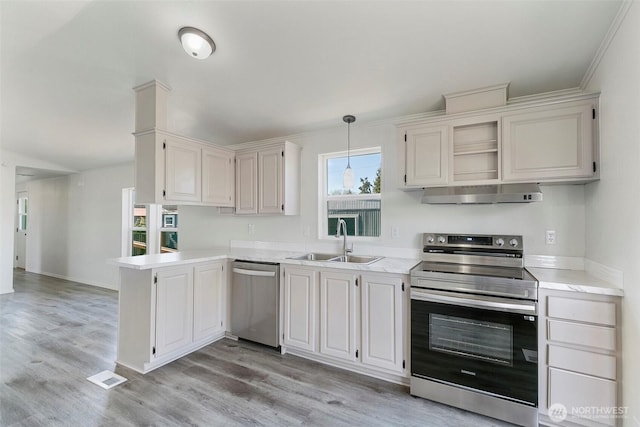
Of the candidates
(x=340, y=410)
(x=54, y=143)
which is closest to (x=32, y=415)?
(x=340, y=410)

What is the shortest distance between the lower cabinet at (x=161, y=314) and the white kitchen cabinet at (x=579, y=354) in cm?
279

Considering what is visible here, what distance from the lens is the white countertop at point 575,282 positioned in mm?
1681

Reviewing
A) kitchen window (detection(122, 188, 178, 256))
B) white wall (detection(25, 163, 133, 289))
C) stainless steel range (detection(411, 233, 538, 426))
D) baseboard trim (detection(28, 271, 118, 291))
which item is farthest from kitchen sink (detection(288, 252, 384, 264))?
baseboard trim (detection(28, 271, 118, 291))

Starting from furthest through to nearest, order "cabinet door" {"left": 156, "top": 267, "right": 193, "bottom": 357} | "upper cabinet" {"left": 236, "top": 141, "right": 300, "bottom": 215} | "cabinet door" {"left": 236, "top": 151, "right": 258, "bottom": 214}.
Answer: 1. "cabinet door" {"left": 236, "top": 151, "right": 258, "bottom": 214}
2. "upper cabinet" {"left": 236, "top": 141, "right": 300, "bottom": 215}
3. "cabinet door" {"left": 156, "top": 267, "right": 193, "bottom": 357}

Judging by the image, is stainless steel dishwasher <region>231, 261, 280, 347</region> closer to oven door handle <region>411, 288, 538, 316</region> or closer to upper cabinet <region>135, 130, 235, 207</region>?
upper cabinet <region>135, 130, 235, 207</region>

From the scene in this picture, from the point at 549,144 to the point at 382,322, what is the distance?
1.80 meters

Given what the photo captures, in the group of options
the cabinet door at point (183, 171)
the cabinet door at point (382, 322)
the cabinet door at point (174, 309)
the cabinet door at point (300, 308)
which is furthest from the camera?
the cabinet door at point (183, 171)

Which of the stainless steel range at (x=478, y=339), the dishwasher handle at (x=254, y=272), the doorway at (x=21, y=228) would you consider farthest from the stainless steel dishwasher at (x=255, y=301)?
the doorway at (x=21, y=228)

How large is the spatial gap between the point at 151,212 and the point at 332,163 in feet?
11.9

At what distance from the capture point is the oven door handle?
6.08 ft

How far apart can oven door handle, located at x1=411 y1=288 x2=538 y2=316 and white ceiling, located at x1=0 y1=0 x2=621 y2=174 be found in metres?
1.65

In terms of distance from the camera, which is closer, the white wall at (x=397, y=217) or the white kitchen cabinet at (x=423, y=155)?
the white wall at (x=397, y=217)

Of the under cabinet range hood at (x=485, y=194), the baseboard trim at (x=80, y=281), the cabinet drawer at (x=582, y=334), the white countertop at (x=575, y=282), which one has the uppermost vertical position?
the under cabinet range hood at (x=485, y=194)

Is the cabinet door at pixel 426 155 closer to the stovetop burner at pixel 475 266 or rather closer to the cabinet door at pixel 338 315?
the stovetop burner at pixel 475 266
